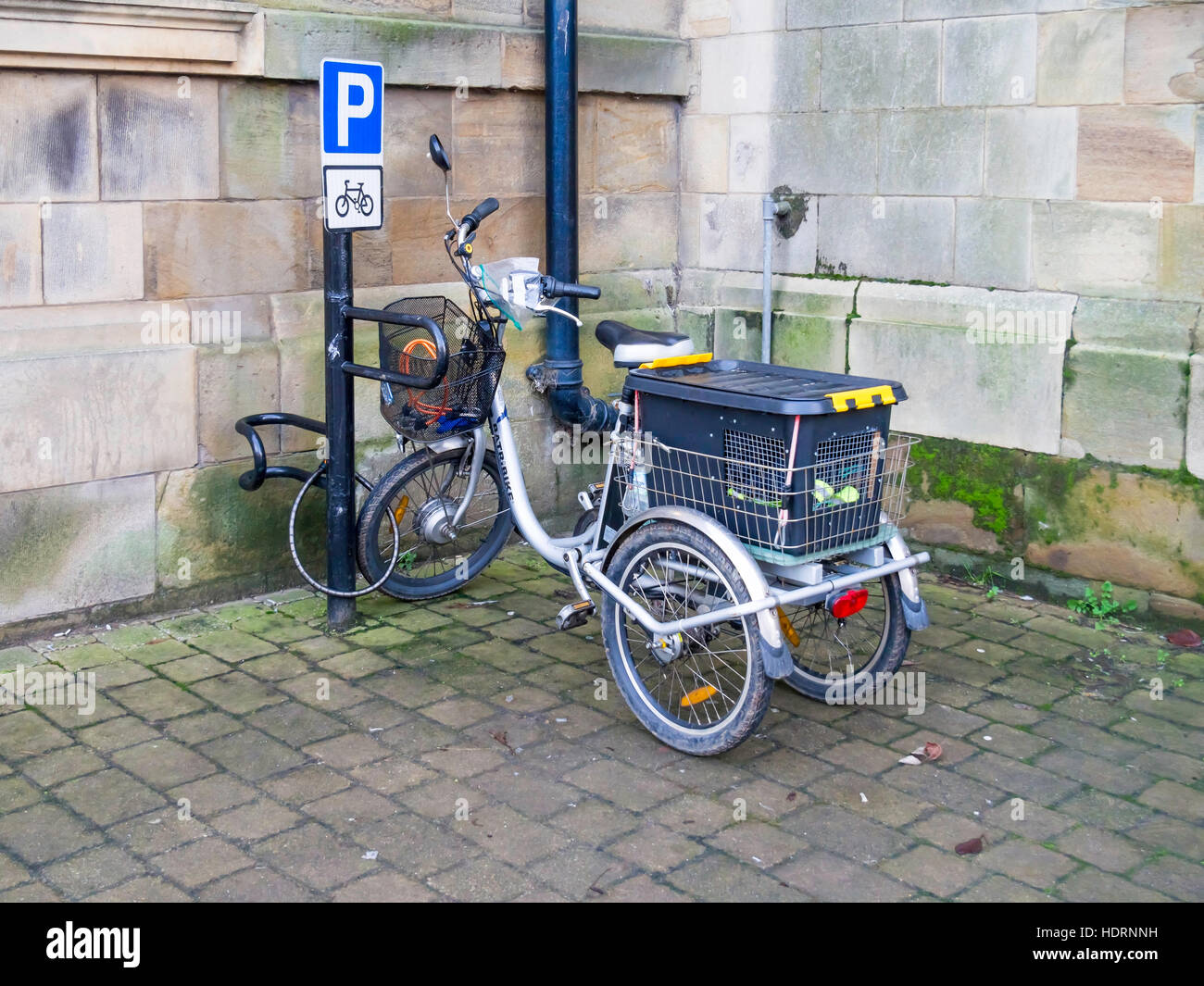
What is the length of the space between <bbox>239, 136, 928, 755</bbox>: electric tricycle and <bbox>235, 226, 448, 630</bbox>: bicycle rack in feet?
0.44

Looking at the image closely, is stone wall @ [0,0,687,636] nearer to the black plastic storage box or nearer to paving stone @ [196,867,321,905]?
the black plastic storage box

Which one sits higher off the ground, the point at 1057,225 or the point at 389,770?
the point at 1057,225

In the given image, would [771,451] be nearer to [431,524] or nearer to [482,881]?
[482,881]

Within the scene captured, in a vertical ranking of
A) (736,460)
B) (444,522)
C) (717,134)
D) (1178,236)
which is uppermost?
(717,134)

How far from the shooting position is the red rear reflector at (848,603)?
4336 mm

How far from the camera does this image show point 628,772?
433cm

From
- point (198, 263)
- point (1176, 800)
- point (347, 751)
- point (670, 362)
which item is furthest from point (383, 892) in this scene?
point (198, 263)

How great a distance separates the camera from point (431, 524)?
19.3ft

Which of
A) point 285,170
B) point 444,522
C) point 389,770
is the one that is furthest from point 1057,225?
point 389,770

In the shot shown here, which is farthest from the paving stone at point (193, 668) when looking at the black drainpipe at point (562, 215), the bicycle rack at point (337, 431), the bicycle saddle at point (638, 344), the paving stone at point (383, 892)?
the black drainpipe at point (562, 215)

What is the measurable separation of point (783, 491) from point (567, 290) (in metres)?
Answer: 1.55

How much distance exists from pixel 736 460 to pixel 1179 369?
7.73 ft

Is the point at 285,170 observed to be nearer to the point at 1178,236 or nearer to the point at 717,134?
the point at 717,134

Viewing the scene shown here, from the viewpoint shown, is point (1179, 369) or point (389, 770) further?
point (1179, 369)
